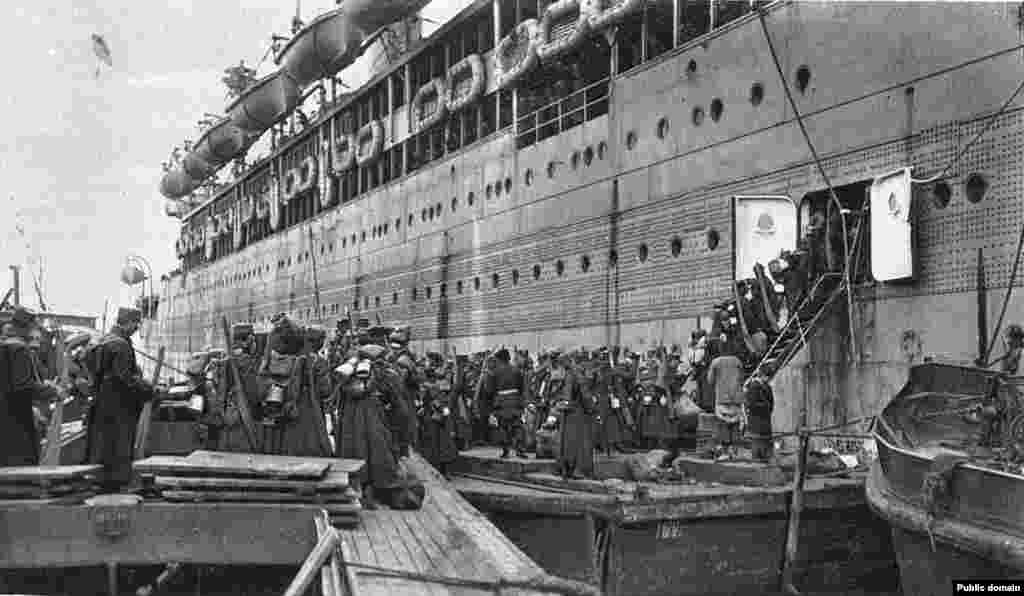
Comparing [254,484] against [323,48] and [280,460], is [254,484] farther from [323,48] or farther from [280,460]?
[323,48]

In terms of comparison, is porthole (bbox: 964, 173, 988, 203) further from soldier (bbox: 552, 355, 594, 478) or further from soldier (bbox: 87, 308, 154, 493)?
soldier (bbox: 87, 308, 154, 493)

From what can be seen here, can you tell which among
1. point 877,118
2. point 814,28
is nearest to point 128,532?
point 877,118

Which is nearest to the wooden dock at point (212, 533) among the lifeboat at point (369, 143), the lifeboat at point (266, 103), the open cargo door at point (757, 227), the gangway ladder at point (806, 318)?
the gangway ladder at point (806, 318)

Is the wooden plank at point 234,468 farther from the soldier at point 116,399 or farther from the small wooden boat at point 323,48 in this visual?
the small wooden boat at point 323,48

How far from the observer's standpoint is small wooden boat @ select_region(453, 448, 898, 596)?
25.1 ft

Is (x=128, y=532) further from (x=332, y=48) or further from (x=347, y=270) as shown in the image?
(x=332, y=48)

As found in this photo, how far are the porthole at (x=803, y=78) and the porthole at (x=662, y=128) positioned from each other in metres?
3.15

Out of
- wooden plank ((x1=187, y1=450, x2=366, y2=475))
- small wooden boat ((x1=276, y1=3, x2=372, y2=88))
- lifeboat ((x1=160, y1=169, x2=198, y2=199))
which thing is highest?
small wooden boat ((x1=276, y1=3, x2=372, y2=88))

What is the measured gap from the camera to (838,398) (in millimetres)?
11398

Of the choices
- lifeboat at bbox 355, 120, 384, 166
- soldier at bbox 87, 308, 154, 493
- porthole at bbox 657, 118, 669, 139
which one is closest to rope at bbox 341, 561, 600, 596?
soldier at bbox 87, 308, 154, 493

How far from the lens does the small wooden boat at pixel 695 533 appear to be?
7664mm

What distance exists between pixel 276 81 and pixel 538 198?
2041 cm

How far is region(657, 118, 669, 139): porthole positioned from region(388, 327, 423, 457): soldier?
7.95 metres

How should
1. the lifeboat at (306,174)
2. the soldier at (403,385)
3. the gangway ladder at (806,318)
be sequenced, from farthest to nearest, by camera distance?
the lifeboat at (306,174) → the gangway ladder at (806,318) → the soldier at (403,385)
